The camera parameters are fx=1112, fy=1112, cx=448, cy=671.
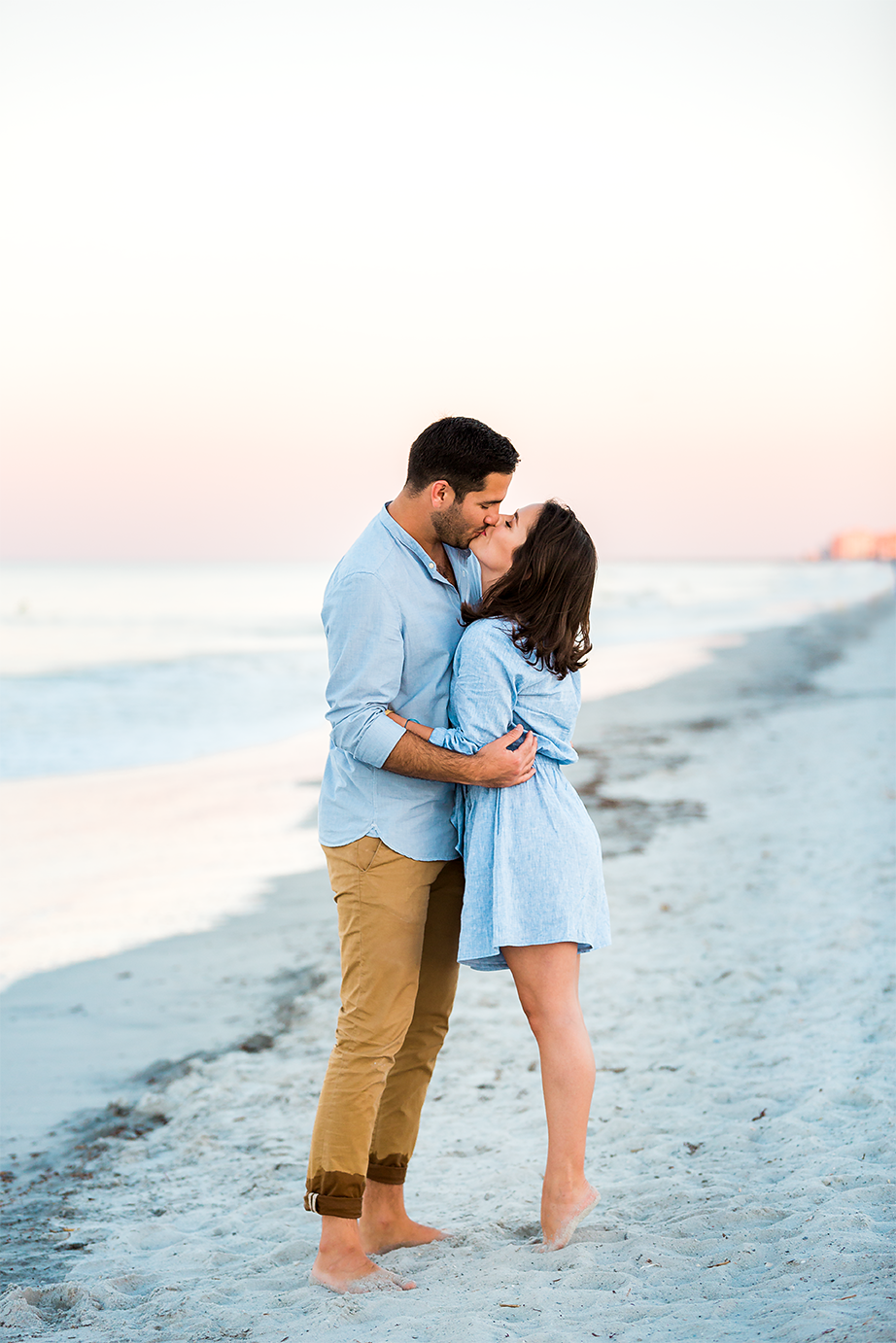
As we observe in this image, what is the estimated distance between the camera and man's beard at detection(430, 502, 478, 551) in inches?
112

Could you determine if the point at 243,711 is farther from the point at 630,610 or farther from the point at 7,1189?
the point at 630,610

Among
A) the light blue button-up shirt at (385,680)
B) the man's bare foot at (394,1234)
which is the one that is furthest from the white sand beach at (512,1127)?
the light blue button-up shirt at (385,680)

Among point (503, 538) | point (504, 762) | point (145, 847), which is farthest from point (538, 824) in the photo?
point (145, 847)

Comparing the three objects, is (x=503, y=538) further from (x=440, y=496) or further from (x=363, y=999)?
(x=363, y=999)

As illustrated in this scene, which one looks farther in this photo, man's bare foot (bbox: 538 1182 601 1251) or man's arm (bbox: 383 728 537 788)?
man's bare foot (bbox: 538 1182 601 1251)

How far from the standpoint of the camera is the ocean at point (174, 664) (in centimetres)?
1300

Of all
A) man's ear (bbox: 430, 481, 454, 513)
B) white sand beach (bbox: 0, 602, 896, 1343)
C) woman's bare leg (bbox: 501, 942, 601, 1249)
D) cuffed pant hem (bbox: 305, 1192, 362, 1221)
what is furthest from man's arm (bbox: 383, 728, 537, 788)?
white sand beach (bbox: 0, 602, 896, 1343)

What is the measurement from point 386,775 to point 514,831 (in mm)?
356

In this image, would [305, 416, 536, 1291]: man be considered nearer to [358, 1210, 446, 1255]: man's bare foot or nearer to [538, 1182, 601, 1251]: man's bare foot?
[358, 1210, 446, 1255]: man's bare foot

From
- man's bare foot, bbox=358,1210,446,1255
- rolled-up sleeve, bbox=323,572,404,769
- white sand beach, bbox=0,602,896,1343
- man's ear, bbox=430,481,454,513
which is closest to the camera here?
white sand beach, bbox=0,602,896,1343

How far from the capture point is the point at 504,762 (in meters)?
2.74

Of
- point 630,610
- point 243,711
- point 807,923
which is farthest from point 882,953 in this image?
point 630,610

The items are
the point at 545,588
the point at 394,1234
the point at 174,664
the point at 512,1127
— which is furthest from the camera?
the point at 174,664

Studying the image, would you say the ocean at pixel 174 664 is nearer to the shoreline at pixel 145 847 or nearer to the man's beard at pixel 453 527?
the shoreline at pixel 145 847
